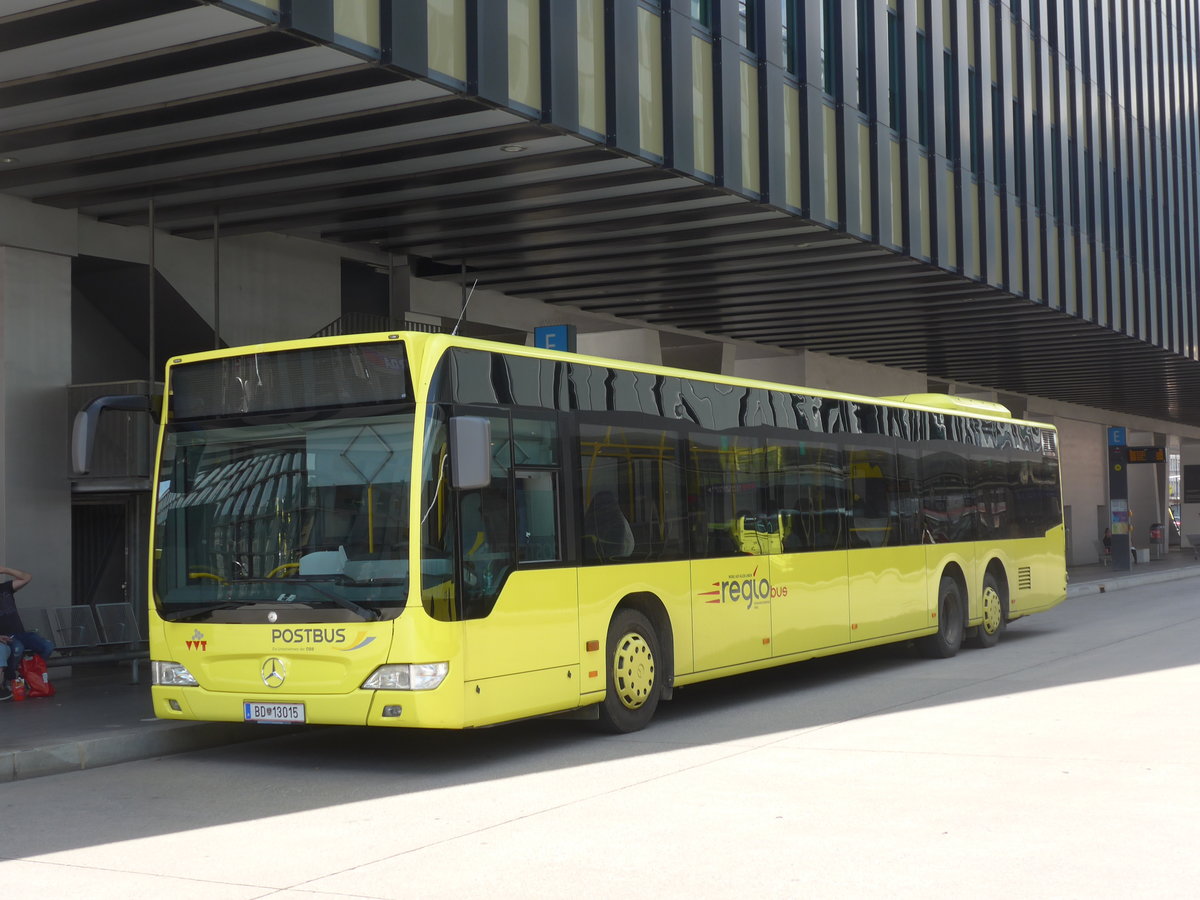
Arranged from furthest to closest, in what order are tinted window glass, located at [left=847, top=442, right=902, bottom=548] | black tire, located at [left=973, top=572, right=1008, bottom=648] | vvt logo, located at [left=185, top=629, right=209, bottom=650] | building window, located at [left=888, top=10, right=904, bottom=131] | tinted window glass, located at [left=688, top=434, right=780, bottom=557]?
building window, located at [left=888, top=10, right=904, bottom=131], black tire, located at [left=973, top=572, right=1008, bottom=648], tinted window glass, located at [left=847, top=442, right=902, bottom=548], tinted window glass, located at [left=688, top=434, right=780, bottom=557], vvt logo, located at [left=185, top=629, right=209, bottom=650]

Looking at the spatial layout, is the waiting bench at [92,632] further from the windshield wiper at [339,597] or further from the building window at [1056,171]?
the building window at [1056,171]

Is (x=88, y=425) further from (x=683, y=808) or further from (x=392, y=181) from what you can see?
(x=683, y=808)

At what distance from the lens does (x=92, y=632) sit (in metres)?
14.1

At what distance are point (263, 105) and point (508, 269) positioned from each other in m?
8.02

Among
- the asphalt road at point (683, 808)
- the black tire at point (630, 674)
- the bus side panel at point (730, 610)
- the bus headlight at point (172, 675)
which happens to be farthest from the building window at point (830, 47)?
the bus headlight at point (172, 675)

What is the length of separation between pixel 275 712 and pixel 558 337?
9272 mm

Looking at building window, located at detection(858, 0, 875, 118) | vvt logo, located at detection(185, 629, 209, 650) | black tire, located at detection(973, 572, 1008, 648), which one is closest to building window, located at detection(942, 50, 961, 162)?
building window, located at detection(858, 0, 875, 118)

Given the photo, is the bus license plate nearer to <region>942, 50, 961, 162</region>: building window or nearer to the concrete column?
the concrete column

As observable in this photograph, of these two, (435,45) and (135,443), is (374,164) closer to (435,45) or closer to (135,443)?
(435,45)

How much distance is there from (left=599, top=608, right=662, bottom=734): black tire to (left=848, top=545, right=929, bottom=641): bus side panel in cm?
382

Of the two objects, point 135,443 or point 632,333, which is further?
point 632,333

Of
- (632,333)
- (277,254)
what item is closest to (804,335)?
(632,333)

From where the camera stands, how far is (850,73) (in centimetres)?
1977

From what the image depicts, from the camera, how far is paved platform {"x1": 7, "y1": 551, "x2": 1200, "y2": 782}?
9734 mm
